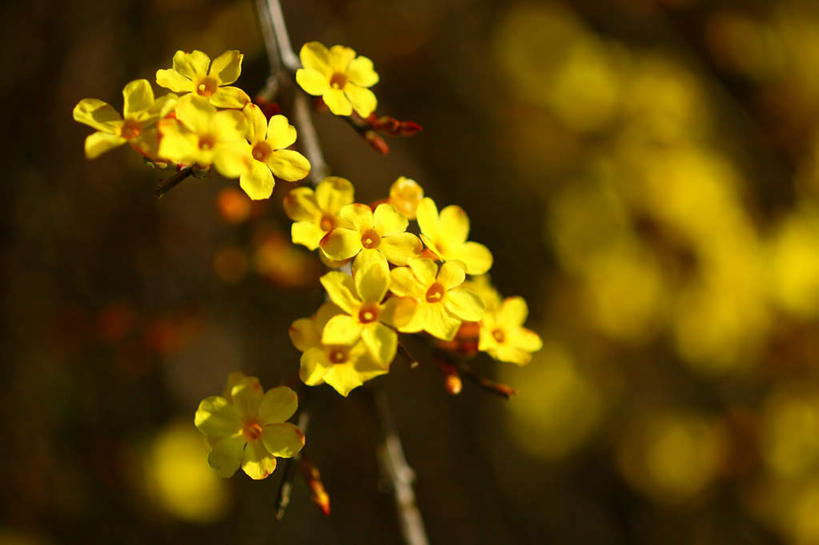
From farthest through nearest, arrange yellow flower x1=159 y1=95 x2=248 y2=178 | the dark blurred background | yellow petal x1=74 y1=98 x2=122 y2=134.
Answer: the dark blurred background < yellow petal x1=74 y1=98 x2=122 y2=134 < yellow flower x1=159 y1=95 x2=248 y2=178

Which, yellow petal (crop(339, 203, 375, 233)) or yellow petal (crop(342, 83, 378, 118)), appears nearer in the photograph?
yellow petal (crop(339, 203, 375, 233))

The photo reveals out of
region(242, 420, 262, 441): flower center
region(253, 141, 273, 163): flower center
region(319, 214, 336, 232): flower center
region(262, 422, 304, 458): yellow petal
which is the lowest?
region(242, 420, 262, 441): flower center

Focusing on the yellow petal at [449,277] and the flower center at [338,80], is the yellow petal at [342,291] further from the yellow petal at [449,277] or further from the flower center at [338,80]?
the flower center at [338,80]

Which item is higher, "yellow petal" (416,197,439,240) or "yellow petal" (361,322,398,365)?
"yellow petal" (416,197,439,240)

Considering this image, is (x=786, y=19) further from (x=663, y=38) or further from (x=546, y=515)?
(x=546, y=515)

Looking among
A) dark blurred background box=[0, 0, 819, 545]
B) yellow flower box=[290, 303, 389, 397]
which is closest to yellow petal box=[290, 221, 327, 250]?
yellow flower box=[290, 303, 389, 397]

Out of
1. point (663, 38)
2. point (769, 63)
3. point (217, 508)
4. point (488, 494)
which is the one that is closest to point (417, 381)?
point (488, 494)

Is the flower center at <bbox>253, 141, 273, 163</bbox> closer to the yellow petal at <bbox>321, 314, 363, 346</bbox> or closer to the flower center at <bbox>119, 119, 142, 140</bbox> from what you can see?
the flower center at <bbox>119, 119, 142, 140</bbox>
